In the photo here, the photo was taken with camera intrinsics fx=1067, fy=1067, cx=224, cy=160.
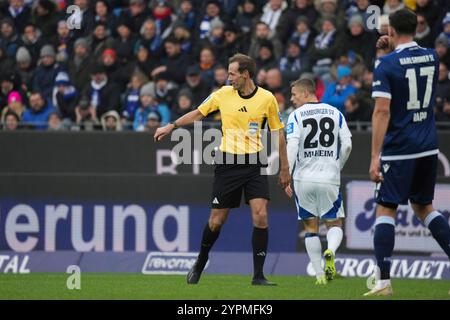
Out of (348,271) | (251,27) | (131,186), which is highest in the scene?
(251,27)

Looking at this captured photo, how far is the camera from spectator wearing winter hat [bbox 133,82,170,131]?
19.2 metres

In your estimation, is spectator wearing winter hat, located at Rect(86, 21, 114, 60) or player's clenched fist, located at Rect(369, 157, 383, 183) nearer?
player's clenched fist, located at Rect(369, 157, 383, 183)

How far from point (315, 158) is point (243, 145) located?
101 centimetres

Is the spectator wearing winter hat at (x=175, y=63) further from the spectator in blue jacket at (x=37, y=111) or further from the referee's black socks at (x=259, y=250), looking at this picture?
the referee's black socks at (x=259, y=250)

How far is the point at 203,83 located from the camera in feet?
64.0

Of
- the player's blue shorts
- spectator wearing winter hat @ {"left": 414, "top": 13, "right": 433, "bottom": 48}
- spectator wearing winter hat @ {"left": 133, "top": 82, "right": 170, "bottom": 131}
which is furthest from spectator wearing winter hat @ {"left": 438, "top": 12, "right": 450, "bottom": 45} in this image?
the player's blue shorts

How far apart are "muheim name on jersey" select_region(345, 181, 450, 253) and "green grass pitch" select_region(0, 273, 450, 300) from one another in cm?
353

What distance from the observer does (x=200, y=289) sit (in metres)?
11.4

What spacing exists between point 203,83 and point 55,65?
347 cm

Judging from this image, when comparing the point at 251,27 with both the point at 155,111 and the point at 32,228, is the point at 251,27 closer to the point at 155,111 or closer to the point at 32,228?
the point at 155,111

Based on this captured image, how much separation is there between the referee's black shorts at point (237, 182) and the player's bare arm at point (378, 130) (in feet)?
8.67

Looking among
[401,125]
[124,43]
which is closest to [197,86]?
[124,43]

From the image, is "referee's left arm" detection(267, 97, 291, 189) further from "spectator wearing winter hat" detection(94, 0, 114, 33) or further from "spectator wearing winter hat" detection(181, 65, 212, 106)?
"spectator wearing winter hat" detection(94, 0, 114, 33)
